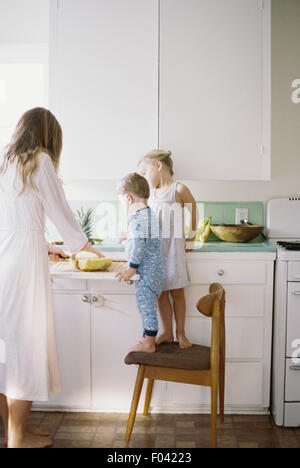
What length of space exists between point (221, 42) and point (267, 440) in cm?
207

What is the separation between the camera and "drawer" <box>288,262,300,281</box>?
236 cm

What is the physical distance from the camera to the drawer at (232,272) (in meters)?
2.45

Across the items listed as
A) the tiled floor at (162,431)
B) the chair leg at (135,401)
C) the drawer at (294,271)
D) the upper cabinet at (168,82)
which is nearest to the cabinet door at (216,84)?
the upper cabinet at (168,82)

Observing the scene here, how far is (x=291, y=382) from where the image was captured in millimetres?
2396

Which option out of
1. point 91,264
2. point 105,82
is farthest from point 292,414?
point 105,82

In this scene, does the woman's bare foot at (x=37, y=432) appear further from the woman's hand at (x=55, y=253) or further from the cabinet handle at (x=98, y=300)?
the woman's hand at (x=55, y=253)

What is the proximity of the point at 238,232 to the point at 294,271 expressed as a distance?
1.52 ft

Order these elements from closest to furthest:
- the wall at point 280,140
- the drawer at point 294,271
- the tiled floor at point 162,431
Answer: the tiled floor at point 162,431 → the drawer at point 294,271 → the wall at point 280,140

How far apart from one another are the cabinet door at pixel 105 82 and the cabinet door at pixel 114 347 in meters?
0.74

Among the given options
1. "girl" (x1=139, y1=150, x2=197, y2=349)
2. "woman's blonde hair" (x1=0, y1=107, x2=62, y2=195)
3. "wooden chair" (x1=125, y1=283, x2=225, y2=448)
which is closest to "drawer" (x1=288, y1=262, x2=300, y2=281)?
"wooden chair" (x1=125, y1=283, x2=225, y2=448)

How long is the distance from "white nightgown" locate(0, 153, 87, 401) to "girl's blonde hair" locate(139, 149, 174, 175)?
27.9 inches

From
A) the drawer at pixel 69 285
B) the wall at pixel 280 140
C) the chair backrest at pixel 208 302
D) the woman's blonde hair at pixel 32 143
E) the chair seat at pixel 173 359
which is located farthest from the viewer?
the wall at pixel 280 140

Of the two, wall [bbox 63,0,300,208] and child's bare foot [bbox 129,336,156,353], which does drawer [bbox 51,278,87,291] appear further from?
wall [bbox 63,0,300,208]

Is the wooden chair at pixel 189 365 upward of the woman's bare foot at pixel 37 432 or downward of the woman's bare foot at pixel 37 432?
upward
